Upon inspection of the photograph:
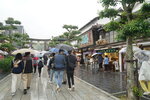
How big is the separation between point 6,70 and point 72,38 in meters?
13.7

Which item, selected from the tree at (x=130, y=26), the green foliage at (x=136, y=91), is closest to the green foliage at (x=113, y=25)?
the tree at (x=130, y=26)

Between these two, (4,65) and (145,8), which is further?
(4,65)

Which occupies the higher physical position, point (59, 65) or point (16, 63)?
point (16, 63)

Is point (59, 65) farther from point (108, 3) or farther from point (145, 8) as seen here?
point (145, 8)

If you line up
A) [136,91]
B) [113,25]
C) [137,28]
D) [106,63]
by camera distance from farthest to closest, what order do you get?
1. [106,63]
2. [113,25]
3. [136,91]
4. [137,28]

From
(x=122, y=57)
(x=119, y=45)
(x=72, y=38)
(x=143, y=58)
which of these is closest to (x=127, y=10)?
(x=143, y=58)

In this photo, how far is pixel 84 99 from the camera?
257 inches

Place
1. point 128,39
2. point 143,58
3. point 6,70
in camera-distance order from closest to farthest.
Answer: point 128,39 → point 143,58 → point 6,70

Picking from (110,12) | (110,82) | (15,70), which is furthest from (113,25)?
(110,82)

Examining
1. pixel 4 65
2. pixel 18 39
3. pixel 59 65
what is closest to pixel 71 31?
pixel 18 39

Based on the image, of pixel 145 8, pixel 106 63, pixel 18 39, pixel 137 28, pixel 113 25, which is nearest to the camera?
pixel 137 28

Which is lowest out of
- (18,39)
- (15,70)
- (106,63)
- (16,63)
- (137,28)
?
(106,63)

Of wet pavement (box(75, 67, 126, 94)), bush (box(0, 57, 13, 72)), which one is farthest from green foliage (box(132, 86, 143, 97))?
bush (box(0, 57, 13, 72))

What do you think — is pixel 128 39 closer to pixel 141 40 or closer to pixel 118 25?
pixel 118 25
